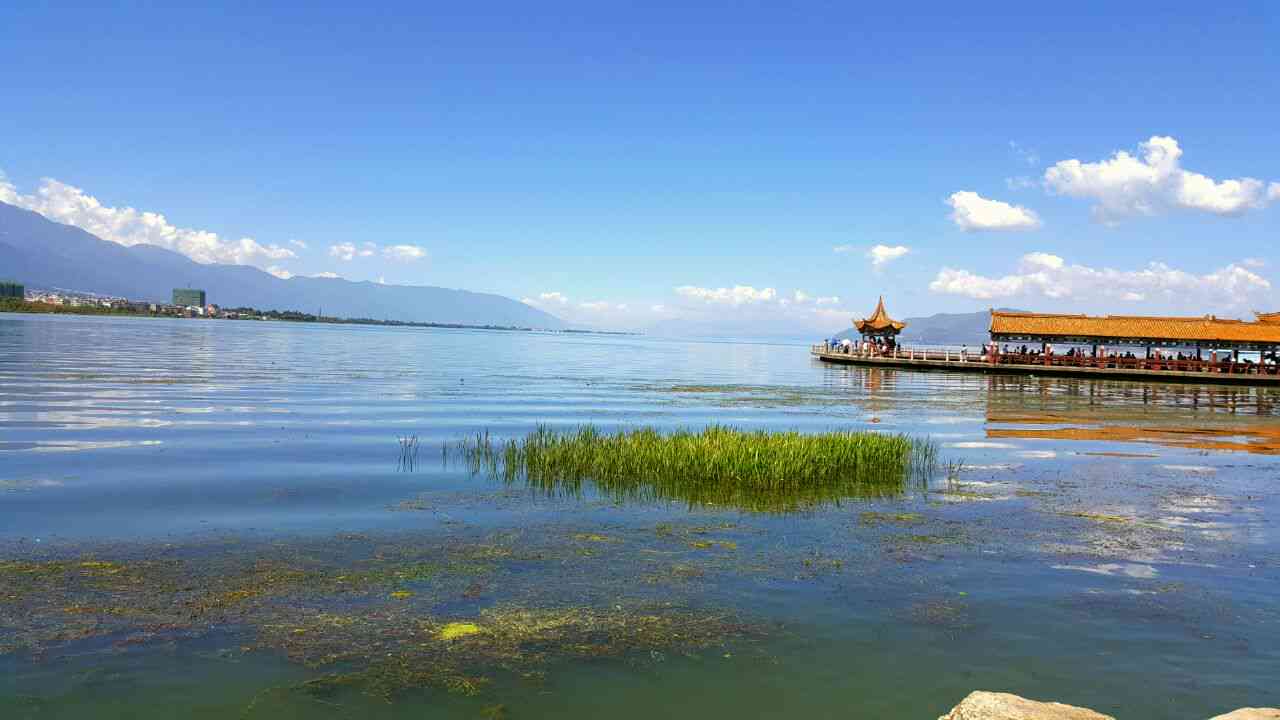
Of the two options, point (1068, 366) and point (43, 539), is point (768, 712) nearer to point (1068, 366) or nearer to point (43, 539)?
point (43, 539)

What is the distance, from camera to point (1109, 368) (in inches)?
2522

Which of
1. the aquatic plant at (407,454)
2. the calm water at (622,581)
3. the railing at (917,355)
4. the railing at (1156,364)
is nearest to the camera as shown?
the calm water at (622,581)

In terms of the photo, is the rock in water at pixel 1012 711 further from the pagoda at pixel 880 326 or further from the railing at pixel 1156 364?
the pagoda at pixel 880 326

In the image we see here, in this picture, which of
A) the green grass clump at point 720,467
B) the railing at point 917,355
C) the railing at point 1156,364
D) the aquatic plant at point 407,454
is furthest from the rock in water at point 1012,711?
the railing at point 917,355

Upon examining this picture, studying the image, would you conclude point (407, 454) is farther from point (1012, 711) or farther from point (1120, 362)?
point (1120, 362)

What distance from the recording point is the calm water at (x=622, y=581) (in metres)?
7.13

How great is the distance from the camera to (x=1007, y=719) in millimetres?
5172

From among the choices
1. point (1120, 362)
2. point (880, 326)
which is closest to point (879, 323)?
point (880, 326)

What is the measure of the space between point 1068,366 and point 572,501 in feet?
197

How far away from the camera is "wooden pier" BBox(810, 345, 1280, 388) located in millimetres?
60844

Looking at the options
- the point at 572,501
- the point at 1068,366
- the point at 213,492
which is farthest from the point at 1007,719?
the point at 1068,366

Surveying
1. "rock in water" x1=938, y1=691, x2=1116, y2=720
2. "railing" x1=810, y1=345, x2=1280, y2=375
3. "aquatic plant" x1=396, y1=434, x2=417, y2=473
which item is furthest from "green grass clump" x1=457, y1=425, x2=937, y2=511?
"railing" x1=810, y1=345, x2=1280, y2=375

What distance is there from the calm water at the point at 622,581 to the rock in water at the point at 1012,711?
4.93 ft

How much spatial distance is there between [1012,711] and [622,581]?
5.48 metres
